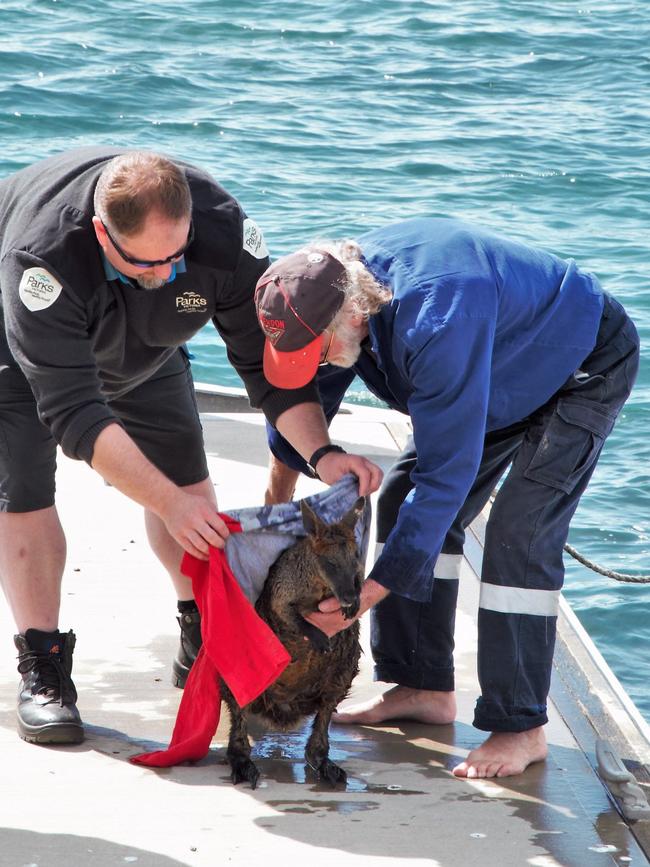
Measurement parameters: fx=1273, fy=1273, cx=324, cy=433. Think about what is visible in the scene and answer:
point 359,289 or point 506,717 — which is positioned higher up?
point 359,289

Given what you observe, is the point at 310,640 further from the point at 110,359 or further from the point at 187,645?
the point at 110,359

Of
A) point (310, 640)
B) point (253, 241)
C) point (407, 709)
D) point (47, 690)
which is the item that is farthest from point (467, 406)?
point (47, 690)

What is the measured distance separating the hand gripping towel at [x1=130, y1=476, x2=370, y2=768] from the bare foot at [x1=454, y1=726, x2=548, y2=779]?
2.16 feet

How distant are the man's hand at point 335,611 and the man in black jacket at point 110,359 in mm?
336

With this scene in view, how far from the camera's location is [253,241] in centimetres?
386

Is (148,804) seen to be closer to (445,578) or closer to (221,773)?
(221,773)

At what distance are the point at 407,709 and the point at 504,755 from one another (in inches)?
17.2

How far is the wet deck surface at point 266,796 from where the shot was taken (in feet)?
10.6

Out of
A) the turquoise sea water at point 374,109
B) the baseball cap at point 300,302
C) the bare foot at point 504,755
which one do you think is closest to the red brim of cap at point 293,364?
the baseball cap at point 300,302

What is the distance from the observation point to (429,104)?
16.4 meters

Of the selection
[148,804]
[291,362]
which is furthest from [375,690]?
[291,362]

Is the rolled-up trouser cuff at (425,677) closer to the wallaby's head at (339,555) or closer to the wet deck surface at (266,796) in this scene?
the wet deck surface at (266,796)

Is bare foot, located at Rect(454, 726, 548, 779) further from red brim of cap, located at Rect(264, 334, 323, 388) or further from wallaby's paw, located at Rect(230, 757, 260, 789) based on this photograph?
red brim of cap, located at Rect(264, 334, 323, 388)

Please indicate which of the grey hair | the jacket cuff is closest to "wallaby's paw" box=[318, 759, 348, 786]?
the jacket cuff
